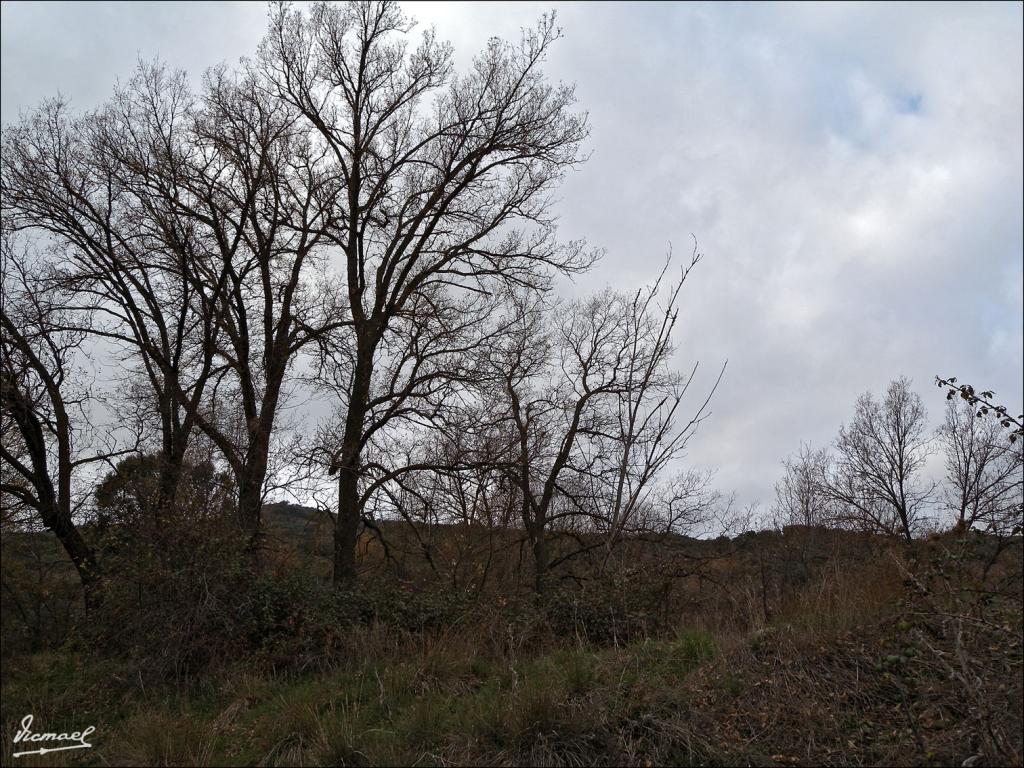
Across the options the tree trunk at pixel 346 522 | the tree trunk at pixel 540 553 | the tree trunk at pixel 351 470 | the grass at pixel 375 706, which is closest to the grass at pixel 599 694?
the grass at pixel 375 706

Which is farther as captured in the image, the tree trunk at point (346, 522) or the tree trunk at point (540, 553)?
the tree trunk at point (540, 553)

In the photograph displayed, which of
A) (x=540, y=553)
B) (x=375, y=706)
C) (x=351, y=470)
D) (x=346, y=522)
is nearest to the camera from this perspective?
(x=375, y=706)

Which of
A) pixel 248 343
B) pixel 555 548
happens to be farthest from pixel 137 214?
pixel 555 548

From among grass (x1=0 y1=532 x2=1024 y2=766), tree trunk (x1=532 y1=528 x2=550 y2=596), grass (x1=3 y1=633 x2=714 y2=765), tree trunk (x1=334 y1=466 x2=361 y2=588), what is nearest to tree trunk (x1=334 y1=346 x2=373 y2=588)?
tree trunk (x1=334 y1=466 x2=361 y2=588)

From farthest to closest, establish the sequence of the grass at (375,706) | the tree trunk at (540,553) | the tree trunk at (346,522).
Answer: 1. the tree trunk at (540,553)
2. the tree trunk at (346,522)
3. the grass at (375,706)

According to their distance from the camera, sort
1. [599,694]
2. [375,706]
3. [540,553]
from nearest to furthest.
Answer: [599,694], [375,706], [540,553]

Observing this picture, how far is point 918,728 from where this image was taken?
5426mm

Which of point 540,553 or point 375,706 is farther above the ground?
point 540,553

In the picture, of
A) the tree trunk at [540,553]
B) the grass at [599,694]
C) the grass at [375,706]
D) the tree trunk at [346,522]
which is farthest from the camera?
the tree trunk at [540,553]

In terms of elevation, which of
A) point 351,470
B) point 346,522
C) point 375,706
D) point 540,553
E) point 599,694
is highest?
point 351,470

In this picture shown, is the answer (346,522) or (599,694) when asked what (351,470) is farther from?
(599,694)

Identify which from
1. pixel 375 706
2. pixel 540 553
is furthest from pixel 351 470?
pixel 375 706

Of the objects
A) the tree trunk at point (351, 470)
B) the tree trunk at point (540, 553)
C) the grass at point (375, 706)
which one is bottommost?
the grass at point (375, 706)

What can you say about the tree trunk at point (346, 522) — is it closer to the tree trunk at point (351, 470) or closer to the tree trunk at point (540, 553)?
the tree trunk at point (351, 470)
